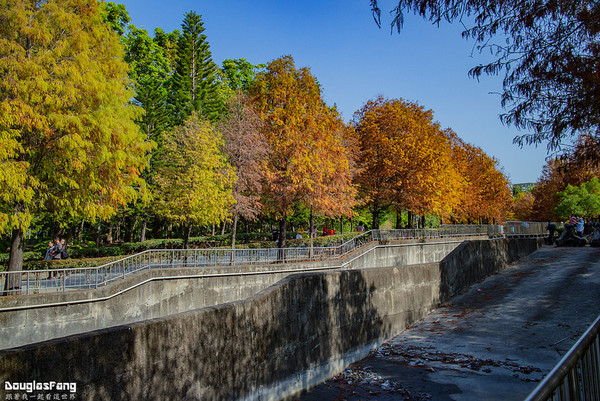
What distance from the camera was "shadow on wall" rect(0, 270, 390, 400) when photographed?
4301 mm

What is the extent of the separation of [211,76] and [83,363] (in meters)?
42.2

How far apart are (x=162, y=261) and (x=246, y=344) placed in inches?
482

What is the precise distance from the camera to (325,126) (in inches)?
1059

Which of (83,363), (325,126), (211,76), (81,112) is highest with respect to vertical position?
(211,76)

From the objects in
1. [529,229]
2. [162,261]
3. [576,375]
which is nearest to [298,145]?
[162,261]

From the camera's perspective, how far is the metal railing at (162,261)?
13.3 metres

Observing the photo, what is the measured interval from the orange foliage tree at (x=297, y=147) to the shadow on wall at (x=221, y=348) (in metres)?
15.6

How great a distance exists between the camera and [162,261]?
17.7 metres

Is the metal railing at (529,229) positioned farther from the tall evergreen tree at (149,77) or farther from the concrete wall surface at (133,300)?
the tall evergreen tree at (149,77)

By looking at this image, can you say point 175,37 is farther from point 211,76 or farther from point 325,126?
point 325,126

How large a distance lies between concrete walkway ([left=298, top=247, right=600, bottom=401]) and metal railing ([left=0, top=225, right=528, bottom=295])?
9662 mm

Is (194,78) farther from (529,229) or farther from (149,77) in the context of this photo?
(529,229)

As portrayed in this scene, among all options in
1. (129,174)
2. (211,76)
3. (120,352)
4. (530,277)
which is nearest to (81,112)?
(129,174)

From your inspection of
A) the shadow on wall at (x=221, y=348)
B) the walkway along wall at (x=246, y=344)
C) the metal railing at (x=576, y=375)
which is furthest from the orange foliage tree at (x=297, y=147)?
the metal railing at (x=576, y=375)
